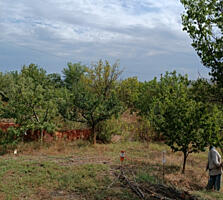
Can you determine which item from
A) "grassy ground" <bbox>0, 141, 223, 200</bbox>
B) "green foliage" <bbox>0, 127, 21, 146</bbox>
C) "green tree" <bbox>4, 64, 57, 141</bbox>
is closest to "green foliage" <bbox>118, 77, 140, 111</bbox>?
"grassy ground" <bbox>0, 141, 223, 200</bbox>

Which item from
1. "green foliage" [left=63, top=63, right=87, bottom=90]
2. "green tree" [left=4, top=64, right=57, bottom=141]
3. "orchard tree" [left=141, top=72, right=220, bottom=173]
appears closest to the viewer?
"orchard tree" [left=141, top=72, right=220, bottom=173]

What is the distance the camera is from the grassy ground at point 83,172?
23.2 ft

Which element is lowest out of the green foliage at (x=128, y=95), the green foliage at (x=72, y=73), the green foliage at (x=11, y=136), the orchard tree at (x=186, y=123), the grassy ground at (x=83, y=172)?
the grassy ground at (x=83, y=172)

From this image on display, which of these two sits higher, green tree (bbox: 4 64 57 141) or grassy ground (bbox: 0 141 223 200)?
green tree (bbox: 4 64 57 141)

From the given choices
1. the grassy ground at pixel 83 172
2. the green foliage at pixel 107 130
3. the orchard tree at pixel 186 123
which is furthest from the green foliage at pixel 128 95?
the orchard tree at pixel 186 123

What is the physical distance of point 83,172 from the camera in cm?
852

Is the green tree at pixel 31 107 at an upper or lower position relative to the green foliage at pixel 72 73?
lower

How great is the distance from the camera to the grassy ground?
7074 mm

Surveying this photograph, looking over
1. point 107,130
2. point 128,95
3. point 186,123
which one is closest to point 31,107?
point 107,130

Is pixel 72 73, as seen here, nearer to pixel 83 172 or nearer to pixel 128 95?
pixel 128 95

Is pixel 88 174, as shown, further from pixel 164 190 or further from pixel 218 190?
pixel 218 190

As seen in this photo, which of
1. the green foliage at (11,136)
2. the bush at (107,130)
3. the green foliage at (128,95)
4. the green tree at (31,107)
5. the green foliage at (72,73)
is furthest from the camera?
the green foliage at (72,73)

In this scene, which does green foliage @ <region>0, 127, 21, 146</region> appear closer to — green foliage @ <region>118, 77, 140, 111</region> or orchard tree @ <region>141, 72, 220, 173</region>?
orchard tree @ <region>141, 72, 220, 173</region>

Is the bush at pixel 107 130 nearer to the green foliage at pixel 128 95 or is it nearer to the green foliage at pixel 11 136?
the green foliage at pixel 11 136
